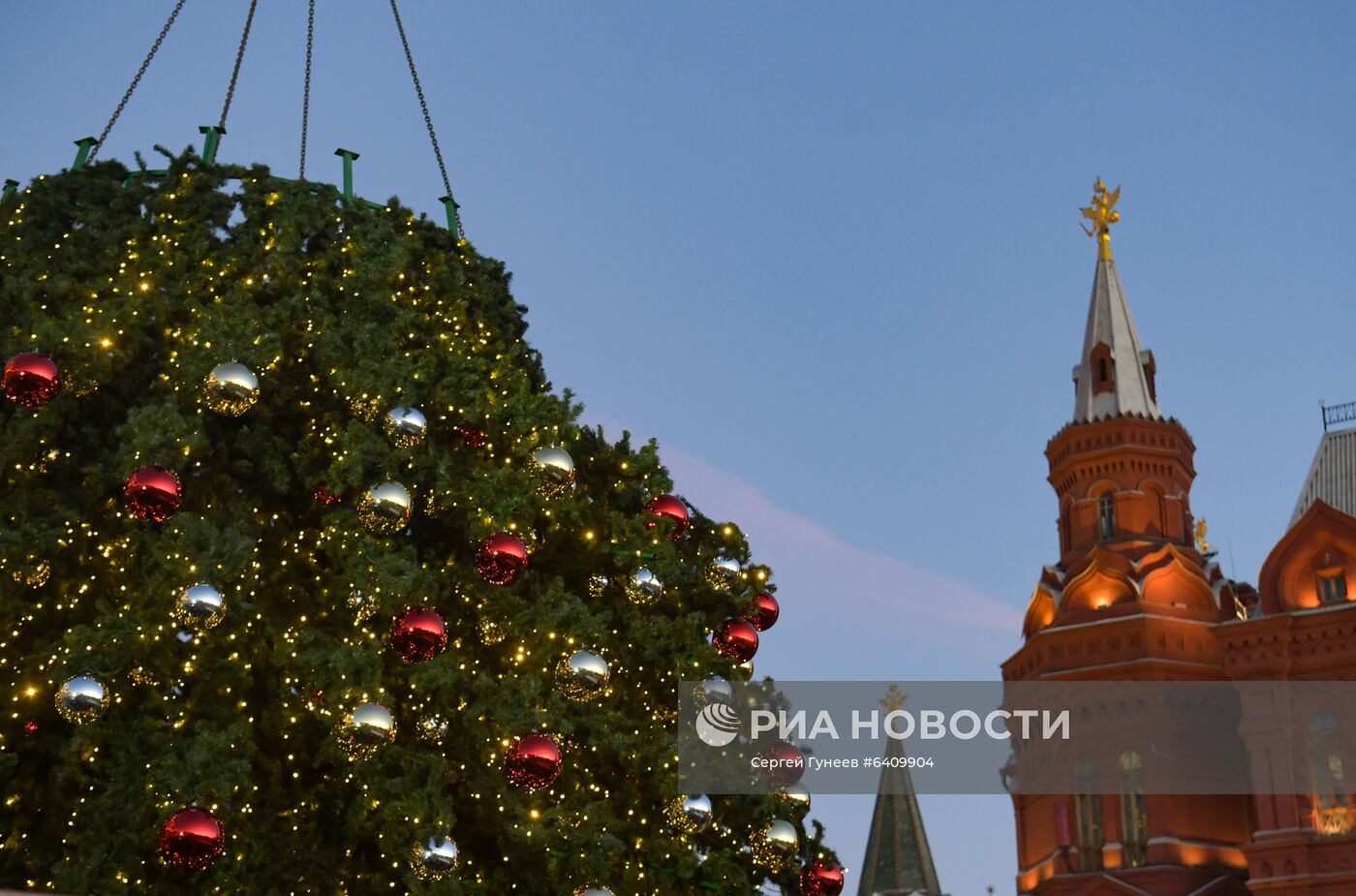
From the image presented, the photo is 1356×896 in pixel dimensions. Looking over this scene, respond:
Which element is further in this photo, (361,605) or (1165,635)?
(1165,635)

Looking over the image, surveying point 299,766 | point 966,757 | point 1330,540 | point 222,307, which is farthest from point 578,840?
point 966,757

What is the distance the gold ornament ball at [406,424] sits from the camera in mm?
9859

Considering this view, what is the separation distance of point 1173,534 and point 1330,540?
4090 millimetres

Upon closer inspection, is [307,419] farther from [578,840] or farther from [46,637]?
[578,840]

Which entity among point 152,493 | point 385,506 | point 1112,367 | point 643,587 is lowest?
point 152,493

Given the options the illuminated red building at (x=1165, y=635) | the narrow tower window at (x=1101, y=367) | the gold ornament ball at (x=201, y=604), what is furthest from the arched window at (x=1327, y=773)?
the gold ornament ball at (x=201, y=604)

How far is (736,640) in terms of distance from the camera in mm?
11484

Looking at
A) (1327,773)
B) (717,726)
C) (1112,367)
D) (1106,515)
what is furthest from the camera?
(1112,367)

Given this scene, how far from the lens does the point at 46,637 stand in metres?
9.37

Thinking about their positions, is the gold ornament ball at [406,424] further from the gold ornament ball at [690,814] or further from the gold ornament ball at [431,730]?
the gold ornament ball at [690,814]

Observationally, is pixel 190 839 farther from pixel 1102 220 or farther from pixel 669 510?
pixel 1102 220

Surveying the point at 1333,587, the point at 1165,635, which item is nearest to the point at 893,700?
the point at 1165,635

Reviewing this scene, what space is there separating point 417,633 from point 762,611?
12.6ft

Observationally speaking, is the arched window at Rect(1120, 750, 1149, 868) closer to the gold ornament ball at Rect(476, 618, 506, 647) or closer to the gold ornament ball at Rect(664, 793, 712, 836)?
the gold ornament ball at Rect(664, 793, 712, 836)
